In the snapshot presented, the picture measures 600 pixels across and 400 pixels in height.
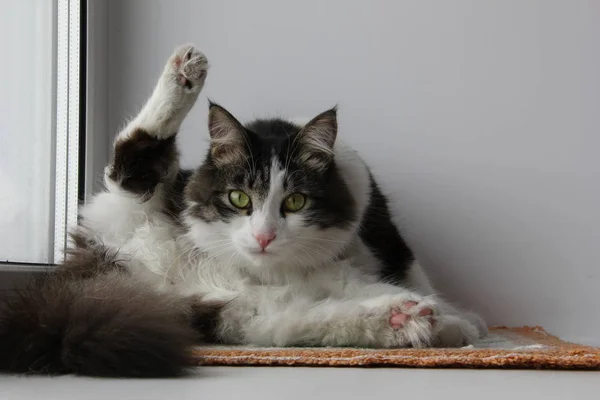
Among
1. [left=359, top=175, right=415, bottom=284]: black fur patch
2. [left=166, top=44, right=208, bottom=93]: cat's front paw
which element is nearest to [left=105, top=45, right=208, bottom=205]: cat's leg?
[left=166, top=44, right=208, bottom=93]: cat's front paw

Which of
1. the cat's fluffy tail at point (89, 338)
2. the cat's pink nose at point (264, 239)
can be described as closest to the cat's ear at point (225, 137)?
the cat's pink nose at point (264, 239)

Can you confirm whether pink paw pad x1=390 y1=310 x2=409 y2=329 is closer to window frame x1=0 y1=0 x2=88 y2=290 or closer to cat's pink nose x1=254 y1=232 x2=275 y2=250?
cat's pink nose x1=254 y1=232 x2=275 y2=250

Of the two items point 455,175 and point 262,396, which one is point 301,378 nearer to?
point 262,396

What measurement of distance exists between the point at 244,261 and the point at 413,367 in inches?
24.0

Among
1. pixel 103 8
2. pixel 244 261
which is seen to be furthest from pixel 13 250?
pixel 103 8

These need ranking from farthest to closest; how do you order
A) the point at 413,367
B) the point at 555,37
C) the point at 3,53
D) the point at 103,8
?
1. the point at 103,8
2. the point at 555,37
3. the point at 3,53
4. the point at 413,367

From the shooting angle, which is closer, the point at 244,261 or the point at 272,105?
the point at 244,261

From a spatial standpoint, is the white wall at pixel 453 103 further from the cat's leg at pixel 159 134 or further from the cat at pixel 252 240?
the cat's leg at pixel 159 134

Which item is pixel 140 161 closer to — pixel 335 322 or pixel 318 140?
pixel 318 140

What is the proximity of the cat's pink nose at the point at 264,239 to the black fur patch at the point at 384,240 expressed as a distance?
15.3 inches

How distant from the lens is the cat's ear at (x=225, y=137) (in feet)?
5.91

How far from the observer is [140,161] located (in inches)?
74.9

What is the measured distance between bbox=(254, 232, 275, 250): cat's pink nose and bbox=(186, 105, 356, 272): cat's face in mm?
12

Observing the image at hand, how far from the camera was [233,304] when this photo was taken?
1688 millimetres
